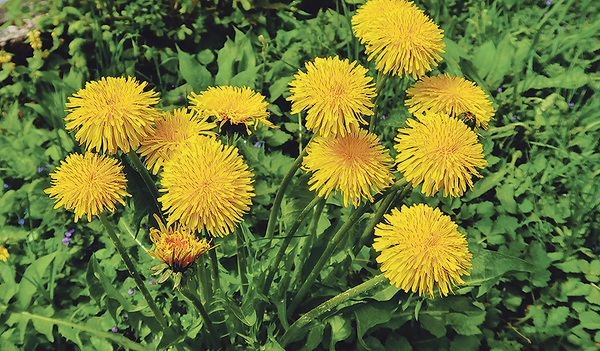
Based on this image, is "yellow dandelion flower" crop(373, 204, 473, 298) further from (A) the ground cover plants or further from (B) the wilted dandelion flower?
(B) the wilted dandelion flower

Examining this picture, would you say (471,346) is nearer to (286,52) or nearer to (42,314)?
(42,314)

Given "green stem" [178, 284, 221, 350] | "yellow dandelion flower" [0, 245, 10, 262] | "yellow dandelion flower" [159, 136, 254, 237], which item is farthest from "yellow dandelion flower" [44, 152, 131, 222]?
"yellow dandelion flower" [0, 245, 10, 262]

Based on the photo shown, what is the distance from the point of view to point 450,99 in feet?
3.71

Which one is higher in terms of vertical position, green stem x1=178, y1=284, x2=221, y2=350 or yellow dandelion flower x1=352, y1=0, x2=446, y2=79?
yellow dandelion flower x1=352, y1=0, x2=446, y2=79

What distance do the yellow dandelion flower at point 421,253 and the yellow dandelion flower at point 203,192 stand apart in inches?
15.7

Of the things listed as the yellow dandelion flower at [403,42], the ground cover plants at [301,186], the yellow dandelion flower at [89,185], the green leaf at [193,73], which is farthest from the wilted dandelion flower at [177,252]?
the green leaf at [193,73]

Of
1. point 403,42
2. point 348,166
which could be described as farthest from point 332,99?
point 403,42

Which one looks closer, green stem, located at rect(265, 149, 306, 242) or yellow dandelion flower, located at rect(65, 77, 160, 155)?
yellow dandelion flower, located at rect(65, 77, 160, 155)

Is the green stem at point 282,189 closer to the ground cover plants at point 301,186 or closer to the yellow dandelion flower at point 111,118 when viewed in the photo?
the ground cover plants at point 301,186

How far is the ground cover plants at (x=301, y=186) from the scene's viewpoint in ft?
3.26

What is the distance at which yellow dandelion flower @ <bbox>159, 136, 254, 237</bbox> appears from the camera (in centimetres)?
93

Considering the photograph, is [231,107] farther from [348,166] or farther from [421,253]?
[421,253]

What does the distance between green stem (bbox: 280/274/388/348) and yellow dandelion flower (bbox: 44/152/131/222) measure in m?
0.69

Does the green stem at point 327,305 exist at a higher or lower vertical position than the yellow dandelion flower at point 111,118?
lower
